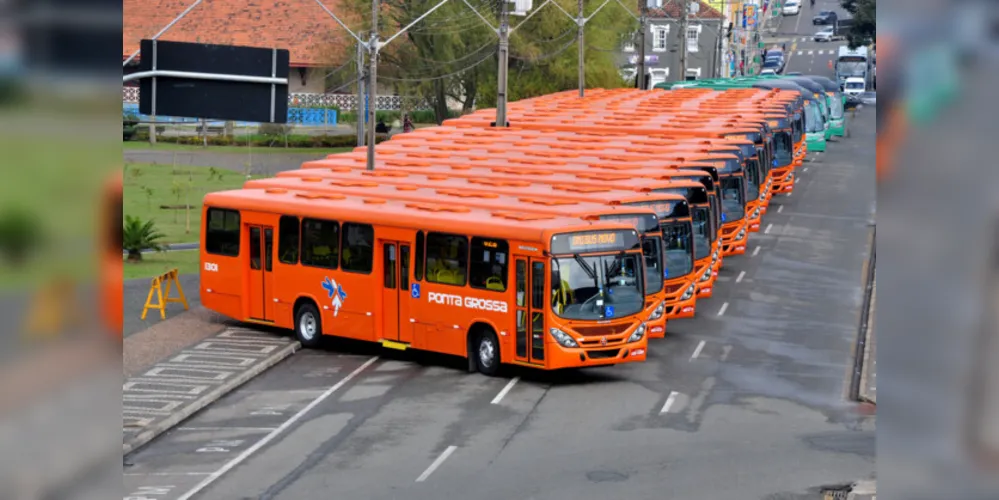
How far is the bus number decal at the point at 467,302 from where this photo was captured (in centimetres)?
2411

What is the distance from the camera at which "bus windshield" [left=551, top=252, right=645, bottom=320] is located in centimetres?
2345

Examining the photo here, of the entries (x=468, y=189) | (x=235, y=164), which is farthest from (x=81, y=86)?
(x=235, y=164)

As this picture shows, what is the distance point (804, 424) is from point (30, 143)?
19.1m

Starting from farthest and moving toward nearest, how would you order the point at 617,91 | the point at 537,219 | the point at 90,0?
the point at 617,91
the point at 537,219
the point at 90,0

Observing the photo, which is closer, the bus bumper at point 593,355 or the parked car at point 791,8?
the bus bumper at point 593,355

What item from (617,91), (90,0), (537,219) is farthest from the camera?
(617,91)

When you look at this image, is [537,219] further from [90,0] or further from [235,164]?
[235,164]

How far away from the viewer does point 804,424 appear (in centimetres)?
2114

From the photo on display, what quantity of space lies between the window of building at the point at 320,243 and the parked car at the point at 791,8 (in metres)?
147

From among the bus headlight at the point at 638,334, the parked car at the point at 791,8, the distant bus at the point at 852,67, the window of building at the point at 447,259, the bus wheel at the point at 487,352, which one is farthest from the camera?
the parked car at the point at 791,8

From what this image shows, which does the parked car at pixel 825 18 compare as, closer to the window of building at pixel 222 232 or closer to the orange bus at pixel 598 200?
the orange bus at pixel 598 200

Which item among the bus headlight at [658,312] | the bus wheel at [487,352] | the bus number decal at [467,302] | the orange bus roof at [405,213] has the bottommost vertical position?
the bus wheel at [487,352]

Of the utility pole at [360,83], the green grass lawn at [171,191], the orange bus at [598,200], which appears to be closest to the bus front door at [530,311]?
the orange bus at [598,200]

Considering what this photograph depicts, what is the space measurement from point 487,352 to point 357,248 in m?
3.65
